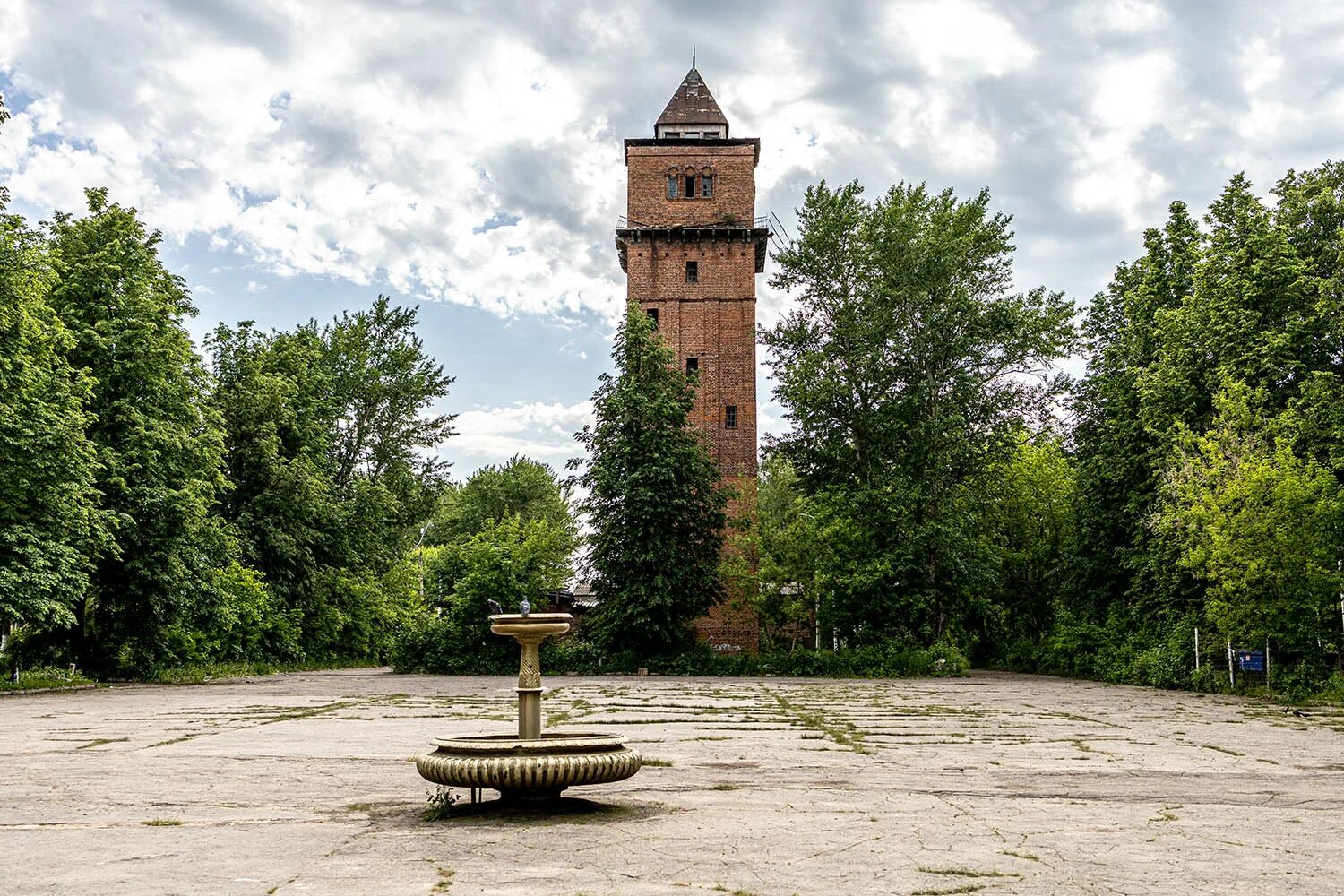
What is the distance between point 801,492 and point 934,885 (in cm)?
3378

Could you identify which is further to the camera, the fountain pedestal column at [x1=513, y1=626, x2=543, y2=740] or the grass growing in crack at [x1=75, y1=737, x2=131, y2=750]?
the grass growing in crack at [x1=75, y1=737, x2=131, y2=750]

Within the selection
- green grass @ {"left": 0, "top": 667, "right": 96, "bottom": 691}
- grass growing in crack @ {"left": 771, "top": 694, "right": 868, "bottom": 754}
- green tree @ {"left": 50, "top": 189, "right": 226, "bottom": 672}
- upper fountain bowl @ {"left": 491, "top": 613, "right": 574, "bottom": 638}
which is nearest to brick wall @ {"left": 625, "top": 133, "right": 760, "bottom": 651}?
green tree @ {"left": 50, "top": 189, "right": 226, "bottom": 672}

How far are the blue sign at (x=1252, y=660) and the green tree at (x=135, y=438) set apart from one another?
953 inches

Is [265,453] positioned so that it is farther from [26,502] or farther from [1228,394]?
[1228,394]

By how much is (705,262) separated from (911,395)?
39.7 ft

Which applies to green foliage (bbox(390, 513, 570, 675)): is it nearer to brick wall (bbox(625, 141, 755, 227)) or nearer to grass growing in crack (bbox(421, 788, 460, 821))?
brick wall (bbox(625, 141, 755, 227))

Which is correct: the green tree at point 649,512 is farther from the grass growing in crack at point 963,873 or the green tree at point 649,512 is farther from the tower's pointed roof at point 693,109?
the grass growing in crack at point 963,873

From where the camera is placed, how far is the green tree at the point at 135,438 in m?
26.3

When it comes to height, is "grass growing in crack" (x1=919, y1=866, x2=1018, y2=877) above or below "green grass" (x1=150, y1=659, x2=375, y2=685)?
above

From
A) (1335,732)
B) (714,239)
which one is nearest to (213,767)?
(1335,732)

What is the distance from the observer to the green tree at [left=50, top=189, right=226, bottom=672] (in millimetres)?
26312

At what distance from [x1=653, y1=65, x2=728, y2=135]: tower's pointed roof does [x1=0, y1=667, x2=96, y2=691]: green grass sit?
30.8 m

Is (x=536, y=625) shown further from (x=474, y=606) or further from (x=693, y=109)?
(x=693, y=109)

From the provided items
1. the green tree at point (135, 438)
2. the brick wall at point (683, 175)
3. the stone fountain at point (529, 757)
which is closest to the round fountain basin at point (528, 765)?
the stone fountain at point (529, 757)
